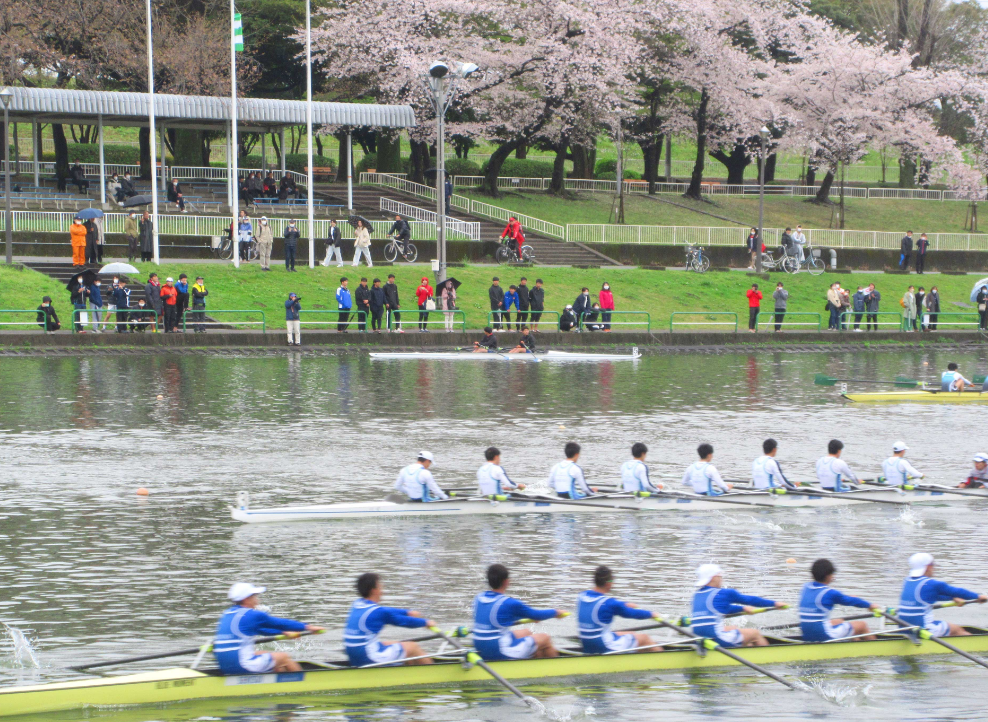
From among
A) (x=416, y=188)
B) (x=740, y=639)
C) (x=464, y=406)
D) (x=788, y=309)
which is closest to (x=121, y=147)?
(x=416, y=188)

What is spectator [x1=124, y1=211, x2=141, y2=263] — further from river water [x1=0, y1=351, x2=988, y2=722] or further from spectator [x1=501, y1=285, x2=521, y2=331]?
spectator [x1=501, y1=285, x2=521, y2=331]

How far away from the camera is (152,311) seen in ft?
112

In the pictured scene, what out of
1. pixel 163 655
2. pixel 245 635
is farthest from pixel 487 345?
pixel 245 635

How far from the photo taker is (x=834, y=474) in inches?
702

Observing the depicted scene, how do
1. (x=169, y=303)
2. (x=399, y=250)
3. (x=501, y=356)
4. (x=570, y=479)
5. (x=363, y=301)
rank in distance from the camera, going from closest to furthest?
(x=570, y=479) < (x=169, y=303) < (x=501, y=356) < (x=363, y=301) < (x=399, y=250)

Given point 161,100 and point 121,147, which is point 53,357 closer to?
point 161,100

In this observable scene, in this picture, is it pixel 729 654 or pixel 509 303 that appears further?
pixel 509 303

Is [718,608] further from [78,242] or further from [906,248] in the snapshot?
[906,248]

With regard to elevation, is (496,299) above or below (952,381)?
above

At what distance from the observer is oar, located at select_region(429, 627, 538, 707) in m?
10.2

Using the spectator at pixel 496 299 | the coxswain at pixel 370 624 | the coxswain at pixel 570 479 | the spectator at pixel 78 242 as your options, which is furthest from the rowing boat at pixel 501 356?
the coxswain at pixel 370 624

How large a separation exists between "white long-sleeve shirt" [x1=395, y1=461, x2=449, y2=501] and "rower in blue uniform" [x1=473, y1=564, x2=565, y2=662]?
18.9ft

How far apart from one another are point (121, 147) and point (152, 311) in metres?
39.7

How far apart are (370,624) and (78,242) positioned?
102 feet
